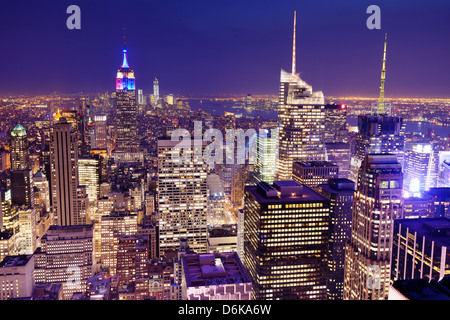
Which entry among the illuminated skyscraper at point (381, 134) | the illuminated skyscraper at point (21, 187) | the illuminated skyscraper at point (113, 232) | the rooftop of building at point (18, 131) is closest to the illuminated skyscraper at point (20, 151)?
the rooftop of building at point (18, 131)

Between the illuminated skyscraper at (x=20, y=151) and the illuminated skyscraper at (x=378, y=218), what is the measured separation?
11647 mm

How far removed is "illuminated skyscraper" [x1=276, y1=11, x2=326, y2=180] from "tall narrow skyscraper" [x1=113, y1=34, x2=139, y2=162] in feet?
28.1

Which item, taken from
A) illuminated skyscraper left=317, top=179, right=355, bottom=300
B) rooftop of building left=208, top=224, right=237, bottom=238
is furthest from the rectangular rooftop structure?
rooftop of building left=208, top=224, right=237, bottom=238

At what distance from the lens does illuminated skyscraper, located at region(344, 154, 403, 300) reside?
9.38 metres

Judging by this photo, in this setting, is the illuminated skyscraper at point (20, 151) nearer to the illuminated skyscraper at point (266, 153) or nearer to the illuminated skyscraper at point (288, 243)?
the illuminated skyscraper at point (288, 243)

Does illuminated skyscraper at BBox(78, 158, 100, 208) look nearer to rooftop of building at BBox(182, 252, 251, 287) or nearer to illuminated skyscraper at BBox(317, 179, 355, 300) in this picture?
illuminated skyscraper at BBox(317, 179, 355, 300)

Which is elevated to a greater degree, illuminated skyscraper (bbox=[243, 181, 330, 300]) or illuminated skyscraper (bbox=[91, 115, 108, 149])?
illuminated skyscraper (bbox=[91, 115, 108, 149])

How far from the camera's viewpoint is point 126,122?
78.3 feet

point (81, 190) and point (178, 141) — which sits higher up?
point (178, 141)

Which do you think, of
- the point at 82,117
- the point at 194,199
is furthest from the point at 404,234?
the point at 82,117

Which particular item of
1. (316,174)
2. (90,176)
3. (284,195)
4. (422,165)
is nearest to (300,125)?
(316,174)
